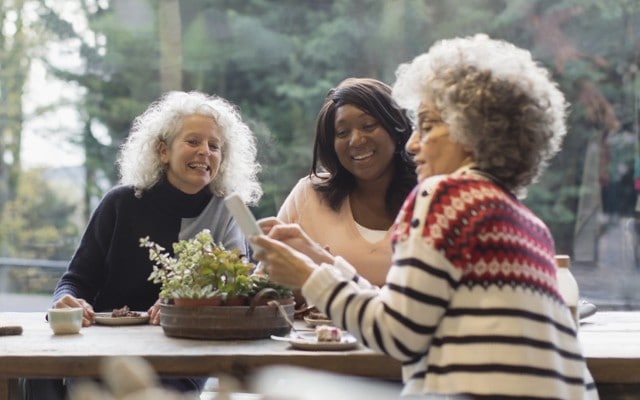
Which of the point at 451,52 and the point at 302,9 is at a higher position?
the point at 302,9

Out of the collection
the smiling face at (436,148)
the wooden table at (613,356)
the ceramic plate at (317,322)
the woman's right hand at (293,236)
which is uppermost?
the smiling face at (436,148)

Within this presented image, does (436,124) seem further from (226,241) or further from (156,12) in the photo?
(156,12)

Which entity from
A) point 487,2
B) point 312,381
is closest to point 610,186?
point 487,2

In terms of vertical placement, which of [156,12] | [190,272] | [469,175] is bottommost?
[190,272]

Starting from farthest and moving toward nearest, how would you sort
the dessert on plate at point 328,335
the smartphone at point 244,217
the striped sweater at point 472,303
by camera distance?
the dessert on plate at point 328,335 < the smartphone at point 244,217 < the striped sweater at point 472,303

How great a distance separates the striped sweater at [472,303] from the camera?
5.31 feet

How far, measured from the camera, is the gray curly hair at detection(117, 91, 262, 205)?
3150 mm

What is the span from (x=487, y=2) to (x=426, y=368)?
2.50 meters

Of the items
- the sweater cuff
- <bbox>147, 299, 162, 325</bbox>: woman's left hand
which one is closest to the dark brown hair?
<bbox>147, 299, 162, 325</bbox>: woman's left hand

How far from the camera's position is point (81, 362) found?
6.90ft

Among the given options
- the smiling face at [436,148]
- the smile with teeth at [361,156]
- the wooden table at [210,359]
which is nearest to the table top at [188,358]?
the wooden table at [210,359]

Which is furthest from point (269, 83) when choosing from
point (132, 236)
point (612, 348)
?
point (612, 348)

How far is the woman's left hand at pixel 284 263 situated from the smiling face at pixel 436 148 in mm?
281

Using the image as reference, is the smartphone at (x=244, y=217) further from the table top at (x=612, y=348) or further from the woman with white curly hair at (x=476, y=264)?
the table top at (x=612, y=348)
